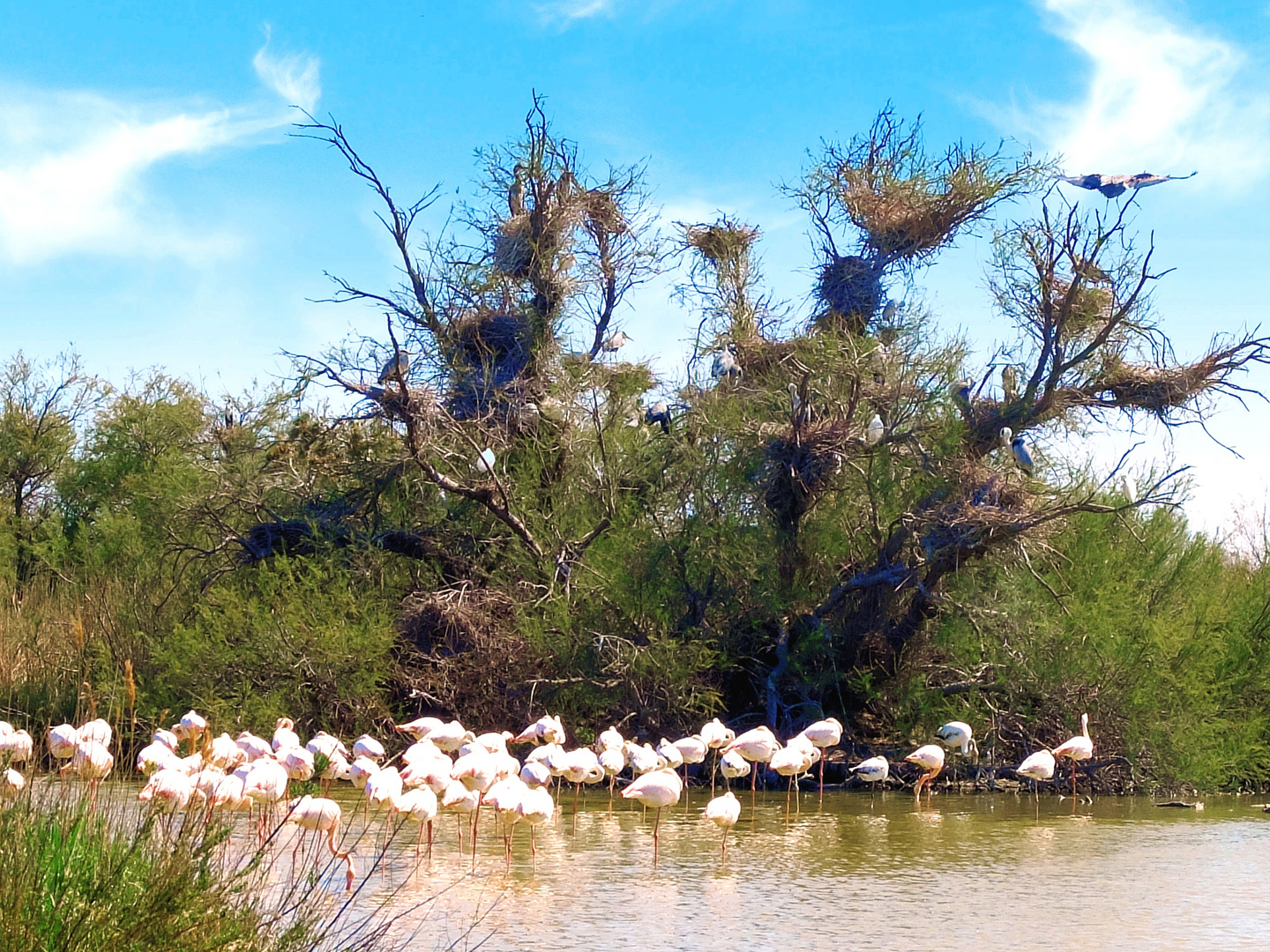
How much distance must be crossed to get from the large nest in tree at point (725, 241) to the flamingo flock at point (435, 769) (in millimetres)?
7066

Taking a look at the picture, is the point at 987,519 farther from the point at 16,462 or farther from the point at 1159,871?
the point at 16,462

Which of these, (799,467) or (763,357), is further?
(763,357)

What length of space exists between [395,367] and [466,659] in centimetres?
376

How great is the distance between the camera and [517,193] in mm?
19859

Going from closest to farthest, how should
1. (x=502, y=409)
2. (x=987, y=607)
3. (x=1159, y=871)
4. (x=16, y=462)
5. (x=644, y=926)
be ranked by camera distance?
(x=644, y=926) < (x=1159, y=871) < (x=987, y=607) < (x=502, y=409) < (x=16, y=462)

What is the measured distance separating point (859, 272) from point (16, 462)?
2124cm

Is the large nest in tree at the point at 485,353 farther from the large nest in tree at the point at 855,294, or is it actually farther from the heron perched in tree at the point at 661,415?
the large nest in tree at the point at 855,294

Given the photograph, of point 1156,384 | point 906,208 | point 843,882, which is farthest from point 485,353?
point 843,882

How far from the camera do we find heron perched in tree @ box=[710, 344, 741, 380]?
17.8m

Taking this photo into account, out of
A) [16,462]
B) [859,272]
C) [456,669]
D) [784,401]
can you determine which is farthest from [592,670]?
[16,462]

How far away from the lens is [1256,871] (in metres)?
10.1

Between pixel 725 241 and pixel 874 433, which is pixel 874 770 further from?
pixel 725 241

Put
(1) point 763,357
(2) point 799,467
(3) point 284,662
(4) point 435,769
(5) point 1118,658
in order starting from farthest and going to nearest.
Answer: (1) point 763,357, (3) point 284,662, (2) point 799,467, (5) point 1118,658, (4) point 435,769

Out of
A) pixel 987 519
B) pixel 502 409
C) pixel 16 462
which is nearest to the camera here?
pixel 987 519
